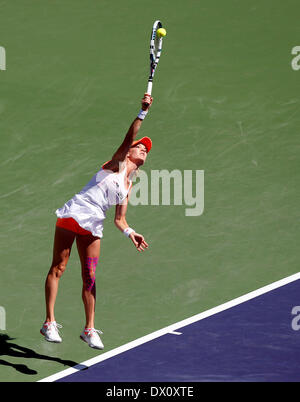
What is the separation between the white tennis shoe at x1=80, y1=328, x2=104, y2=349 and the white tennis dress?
1115 millimetres

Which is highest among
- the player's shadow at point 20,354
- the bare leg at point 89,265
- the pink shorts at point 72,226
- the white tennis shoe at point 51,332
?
the pink shorts at point 72,226

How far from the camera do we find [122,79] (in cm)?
1794

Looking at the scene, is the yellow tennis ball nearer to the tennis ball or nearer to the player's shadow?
the tennis ball

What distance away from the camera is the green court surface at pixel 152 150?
38.5 ft

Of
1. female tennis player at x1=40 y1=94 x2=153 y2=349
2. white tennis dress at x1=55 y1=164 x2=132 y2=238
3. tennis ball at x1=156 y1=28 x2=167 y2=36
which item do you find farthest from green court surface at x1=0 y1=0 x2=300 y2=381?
tennis ball at x1=156 y1=28 x2=167 y2=36

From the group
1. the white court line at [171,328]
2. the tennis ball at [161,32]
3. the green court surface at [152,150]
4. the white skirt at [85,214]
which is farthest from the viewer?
the green court surface at [152,150]

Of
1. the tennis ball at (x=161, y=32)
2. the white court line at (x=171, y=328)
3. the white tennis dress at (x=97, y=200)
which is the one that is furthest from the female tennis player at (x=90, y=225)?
the tennis ball at (x=161, y=32)

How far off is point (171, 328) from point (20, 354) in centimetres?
189

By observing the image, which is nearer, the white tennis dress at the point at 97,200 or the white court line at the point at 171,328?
the white court line at the point at 171,328

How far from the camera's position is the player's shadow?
9977 mm

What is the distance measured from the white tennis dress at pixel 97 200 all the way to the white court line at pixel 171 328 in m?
1.40

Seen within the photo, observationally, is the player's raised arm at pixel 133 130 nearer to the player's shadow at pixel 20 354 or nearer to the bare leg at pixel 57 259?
the bare leg at pixel 57 259

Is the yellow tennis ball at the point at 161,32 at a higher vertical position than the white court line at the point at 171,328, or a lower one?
higher

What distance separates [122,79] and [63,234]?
8.25 m
